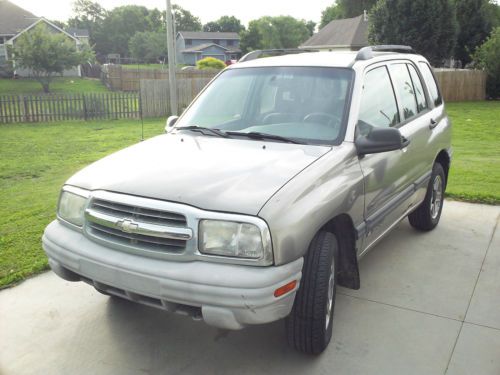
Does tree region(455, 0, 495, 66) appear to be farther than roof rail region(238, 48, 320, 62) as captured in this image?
Yes

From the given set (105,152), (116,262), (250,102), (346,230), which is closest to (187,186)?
(116,262)

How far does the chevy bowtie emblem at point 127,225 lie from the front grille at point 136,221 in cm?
2

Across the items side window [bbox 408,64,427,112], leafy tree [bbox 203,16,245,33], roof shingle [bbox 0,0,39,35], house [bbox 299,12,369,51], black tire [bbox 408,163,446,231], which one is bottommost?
black tire [bbox 408,163,446,231]

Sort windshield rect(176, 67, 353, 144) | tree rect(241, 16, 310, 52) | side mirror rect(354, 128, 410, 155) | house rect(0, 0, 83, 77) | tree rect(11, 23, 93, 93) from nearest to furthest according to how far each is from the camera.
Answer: side mirror rect(354, 128, 410, 155)
windshield rect(176, 67, 353, 144)
tree rect(11, 23, 93, 93)
house rect(0, 0, 83, 77)
tree rect(241, 16, 310, 52)

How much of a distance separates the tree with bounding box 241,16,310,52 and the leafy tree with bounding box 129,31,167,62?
43.2 feet

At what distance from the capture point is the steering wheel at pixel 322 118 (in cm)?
375

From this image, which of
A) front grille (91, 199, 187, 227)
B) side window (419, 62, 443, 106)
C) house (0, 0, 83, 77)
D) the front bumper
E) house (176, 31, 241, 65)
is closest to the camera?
the front bumper

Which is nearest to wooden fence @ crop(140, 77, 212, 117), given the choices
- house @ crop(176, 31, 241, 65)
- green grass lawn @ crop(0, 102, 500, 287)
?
green grass lawn @ crop(0, 102, 500, 287)

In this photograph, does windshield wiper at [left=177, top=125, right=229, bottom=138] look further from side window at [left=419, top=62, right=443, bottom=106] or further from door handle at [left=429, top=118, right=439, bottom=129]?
side window at [left=419, top=62, right=443, bottom=106]

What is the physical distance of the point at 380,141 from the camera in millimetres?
3520

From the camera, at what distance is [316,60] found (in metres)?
4.24

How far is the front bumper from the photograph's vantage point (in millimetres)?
2666

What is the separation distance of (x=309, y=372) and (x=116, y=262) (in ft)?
4.49

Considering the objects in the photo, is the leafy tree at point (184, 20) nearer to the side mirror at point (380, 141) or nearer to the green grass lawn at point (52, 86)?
the green grass lawn at point (52, 86)
